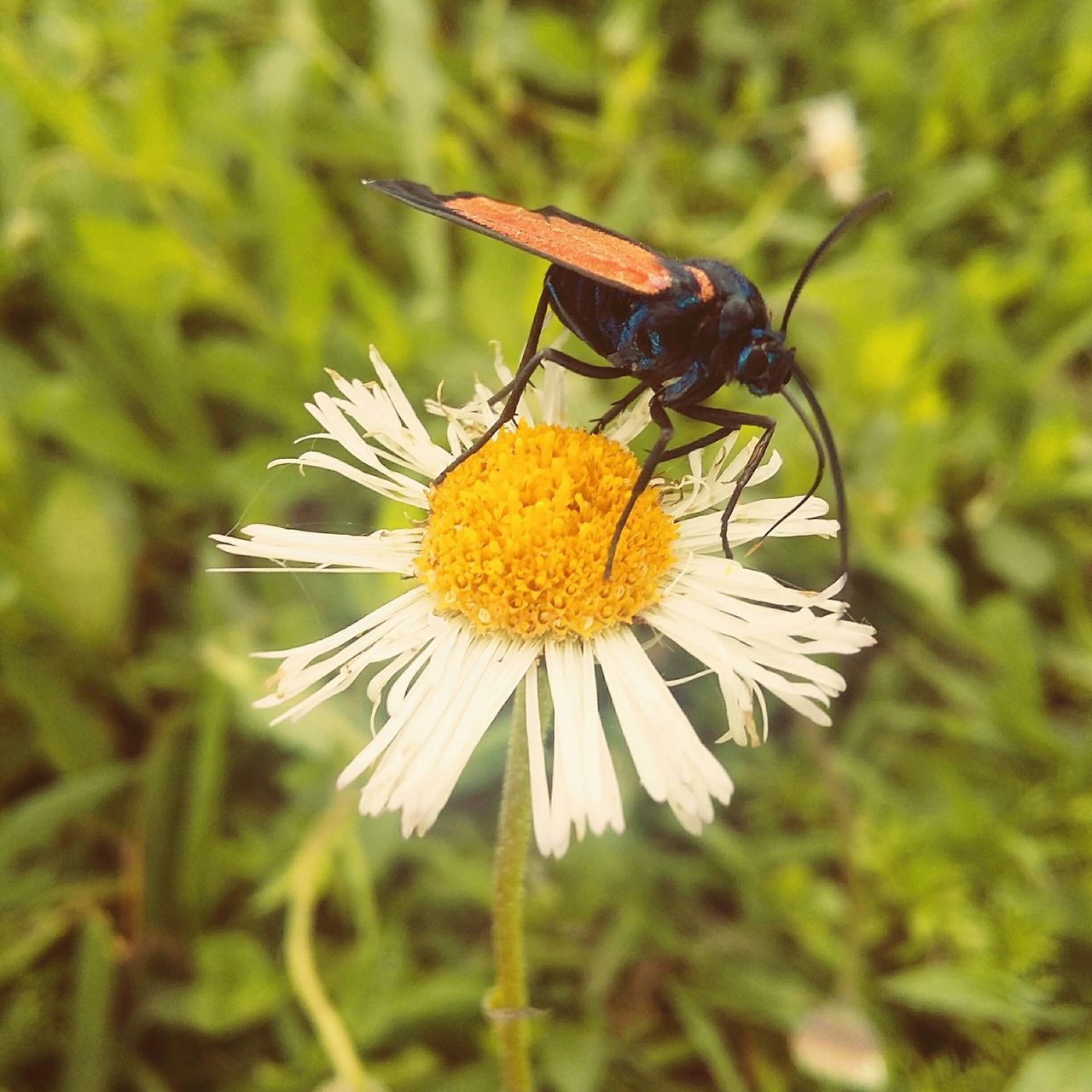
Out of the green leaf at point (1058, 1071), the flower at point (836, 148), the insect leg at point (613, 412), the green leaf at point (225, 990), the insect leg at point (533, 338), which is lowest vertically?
the green leaf at point (1058, 1071)

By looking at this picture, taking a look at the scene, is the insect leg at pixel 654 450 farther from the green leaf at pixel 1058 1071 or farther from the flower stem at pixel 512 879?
the green leaf at pixel 1058 1071

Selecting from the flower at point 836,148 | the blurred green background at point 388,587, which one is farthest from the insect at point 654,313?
the flower at point 836,148

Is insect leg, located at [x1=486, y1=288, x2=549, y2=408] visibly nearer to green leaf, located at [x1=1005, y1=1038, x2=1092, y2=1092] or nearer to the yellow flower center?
the yellow flower center

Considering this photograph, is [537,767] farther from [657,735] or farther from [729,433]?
[729,433]

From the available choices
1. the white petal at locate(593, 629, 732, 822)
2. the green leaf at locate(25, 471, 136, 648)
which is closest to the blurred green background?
the green leaf at locate(25, 471, 136, 648)

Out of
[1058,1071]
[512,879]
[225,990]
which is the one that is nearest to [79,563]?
[225,990]
